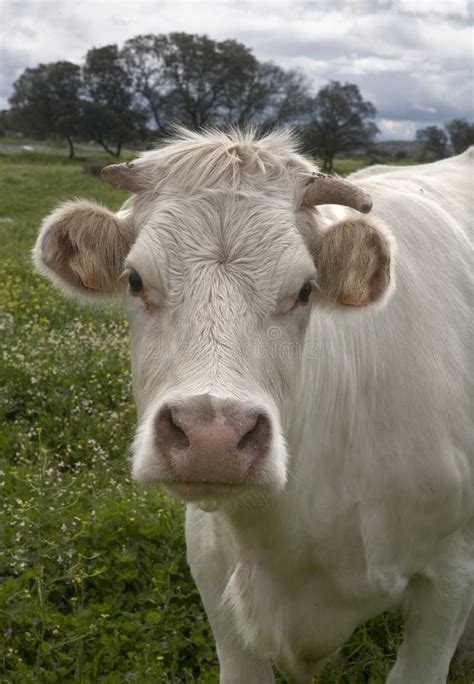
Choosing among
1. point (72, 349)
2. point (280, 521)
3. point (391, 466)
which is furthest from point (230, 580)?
point (72, 349)

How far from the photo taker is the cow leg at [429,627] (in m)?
3.82

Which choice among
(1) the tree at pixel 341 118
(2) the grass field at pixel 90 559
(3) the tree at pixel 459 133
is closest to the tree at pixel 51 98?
(1) the tree at pixel 341 118

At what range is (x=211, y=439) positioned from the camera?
2398 mm

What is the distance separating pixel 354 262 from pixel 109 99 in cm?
6627

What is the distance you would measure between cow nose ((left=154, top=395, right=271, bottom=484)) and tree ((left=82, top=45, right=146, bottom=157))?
2525 inches

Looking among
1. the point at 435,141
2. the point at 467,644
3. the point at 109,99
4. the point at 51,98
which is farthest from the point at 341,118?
the point at 467,644

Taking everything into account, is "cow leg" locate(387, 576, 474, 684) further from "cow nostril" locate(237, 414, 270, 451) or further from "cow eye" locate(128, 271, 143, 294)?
"cow eye" locate(128, 271, 143, 294)

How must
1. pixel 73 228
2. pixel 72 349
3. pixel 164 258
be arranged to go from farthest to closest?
pixel 72 349 → pixel 73 228 → pixel 164 258

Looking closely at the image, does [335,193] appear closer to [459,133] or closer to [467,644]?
[467,644]

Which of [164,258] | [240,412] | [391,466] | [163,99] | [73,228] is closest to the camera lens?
[240,412]

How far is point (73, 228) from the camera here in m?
3.22

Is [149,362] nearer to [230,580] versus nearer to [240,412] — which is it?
[240,412]

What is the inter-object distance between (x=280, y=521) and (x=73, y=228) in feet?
4.47

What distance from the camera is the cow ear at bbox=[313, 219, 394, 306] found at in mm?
3129
